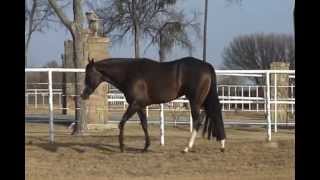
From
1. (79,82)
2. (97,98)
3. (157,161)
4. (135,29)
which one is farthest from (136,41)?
(157,161)

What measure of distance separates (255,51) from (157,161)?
6167cm

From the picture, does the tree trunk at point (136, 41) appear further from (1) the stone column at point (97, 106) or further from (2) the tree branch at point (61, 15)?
(2) the tree branch at point (61, 15)

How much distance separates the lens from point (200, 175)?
789 centimetres

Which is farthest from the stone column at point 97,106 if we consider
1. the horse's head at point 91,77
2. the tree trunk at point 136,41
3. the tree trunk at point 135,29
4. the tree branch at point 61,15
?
the tree trunk at point 135,29

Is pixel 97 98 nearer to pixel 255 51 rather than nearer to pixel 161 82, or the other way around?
pixel 161 82

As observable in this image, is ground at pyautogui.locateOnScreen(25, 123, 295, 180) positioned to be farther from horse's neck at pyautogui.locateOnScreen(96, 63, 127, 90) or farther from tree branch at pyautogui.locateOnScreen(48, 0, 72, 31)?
tree branch at pyautogui.locateOnScreen(48, 0, 72, 31)

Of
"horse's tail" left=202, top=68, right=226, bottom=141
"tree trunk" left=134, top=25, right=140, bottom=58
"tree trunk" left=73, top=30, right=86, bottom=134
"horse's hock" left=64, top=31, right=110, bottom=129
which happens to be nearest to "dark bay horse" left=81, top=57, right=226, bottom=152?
"horse's tail" left=202, top=68, right=226, bottom=141

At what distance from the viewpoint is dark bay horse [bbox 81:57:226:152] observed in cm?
984

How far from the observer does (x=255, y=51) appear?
228ft
